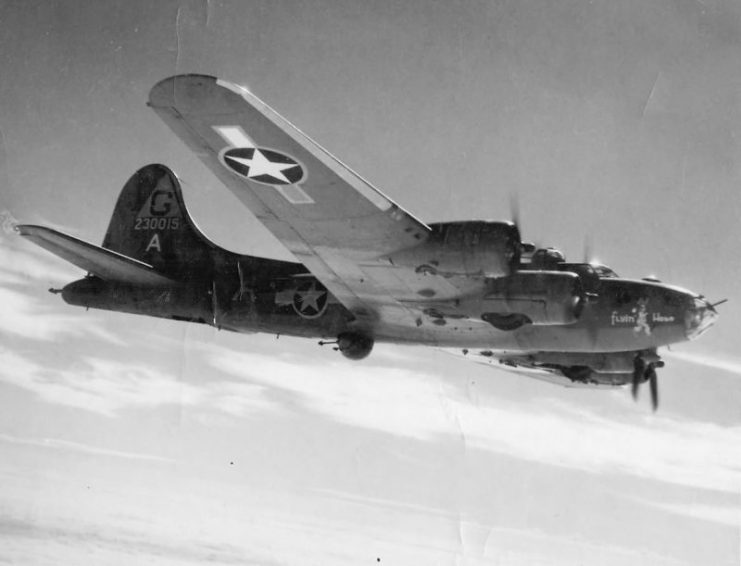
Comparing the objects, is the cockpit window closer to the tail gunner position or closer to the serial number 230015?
the tail gunner position

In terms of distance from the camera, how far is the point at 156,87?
947 cm

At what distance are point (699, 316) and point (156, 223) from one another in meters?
14.6

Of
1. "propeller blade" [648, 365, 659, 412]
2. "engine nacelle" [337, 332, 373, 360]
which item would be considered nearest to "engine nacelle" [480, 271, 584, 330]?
"engine nacelle" [337, 332, 373, 360]

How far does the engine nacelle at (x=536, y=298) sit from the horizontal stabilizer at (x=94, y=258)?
27.8 feet

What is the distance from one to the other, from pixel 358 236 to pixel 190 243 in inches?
325

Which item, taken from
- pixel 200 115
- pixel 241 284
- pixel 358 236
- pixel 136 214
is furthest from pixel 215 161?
pixel 136 214

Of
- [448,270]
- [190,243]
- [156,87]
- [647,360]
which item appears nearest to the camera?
[156,87]

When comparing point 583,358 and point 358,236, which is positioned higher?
point 358,236

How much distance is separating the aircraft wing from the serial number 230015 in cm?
A: 735

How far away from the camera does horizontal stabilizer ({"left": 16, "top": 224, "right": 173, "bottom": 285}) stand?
1306 cm

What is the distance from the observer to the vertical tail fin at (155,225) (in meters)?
19.0

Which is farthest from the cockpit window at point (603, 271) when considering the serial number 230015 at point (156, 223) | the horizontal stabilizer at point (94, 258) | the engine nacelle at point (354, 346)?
the serial number 230015 at point (156, 223)

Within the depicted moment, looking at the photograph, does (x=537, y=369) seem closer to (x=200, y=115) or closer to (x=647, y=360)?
(x=647, y=360)

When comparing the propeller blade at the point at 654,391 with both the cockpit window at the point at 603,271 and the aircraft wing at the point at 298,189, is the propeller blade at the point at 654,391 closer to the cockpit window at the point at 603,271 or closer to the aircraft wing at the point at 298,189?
the cockpit window at the point at 603,271
